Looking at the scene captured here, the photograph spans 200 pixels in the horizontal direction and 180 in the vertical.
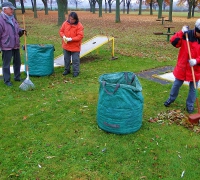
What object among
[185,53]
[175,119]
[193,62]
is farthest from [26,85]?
[193,62]

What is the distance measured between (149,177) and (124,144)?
2.35 ft

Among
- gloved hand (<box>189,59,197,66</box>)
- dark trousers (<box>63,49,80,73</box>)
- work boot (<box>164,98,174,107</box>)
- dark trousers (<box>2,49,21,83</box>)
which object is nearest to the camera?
gloved hand (<box>189,59,197,66</box>)

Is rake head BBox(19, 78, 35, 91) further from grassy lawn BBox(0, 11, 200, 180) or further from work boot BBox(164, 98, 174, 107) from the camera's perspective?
work boot BBox(164, 98, 174, 107)

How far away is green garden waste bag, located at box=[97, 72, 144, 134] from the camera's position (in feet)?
12.0

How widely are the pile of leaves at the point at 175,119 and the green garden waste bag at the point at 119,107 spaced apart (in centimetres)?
59

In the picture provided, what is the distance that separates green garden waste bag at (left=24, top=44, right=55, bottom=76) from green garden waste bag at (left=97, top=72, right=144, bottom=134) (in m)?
3.14

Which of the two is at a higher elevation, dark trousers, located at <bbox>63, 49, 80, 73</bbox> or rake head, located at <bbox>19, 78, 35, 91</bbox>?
dark trousers, located at <bbox>63, 49, 80, 73</bbox>

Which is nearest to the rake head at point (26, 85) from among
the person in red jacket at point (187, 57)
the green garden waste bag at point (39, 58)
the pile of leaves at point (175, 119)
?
the green garden waste bag at point (39, 58)

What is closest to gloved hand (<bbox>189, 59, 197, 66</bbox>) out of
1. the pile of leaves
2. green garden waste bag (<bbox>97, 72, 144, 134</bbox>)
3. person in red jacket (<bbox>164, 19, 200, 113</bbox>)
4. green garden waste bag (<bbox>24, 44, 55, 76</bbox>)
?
person in red jacket (<bbox>164, 19, 200, 113</bbox>)

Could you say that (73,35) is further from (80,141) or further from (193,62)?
(80,141)

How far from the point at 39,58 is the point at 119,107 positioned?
3501mm

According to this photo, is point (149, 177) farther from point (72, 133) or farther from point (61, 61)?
point (61, 61)

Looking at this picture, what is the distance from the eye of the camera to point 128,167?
3197 millimetres

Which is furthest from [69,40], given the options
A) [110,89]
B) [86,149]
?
[86,149]
